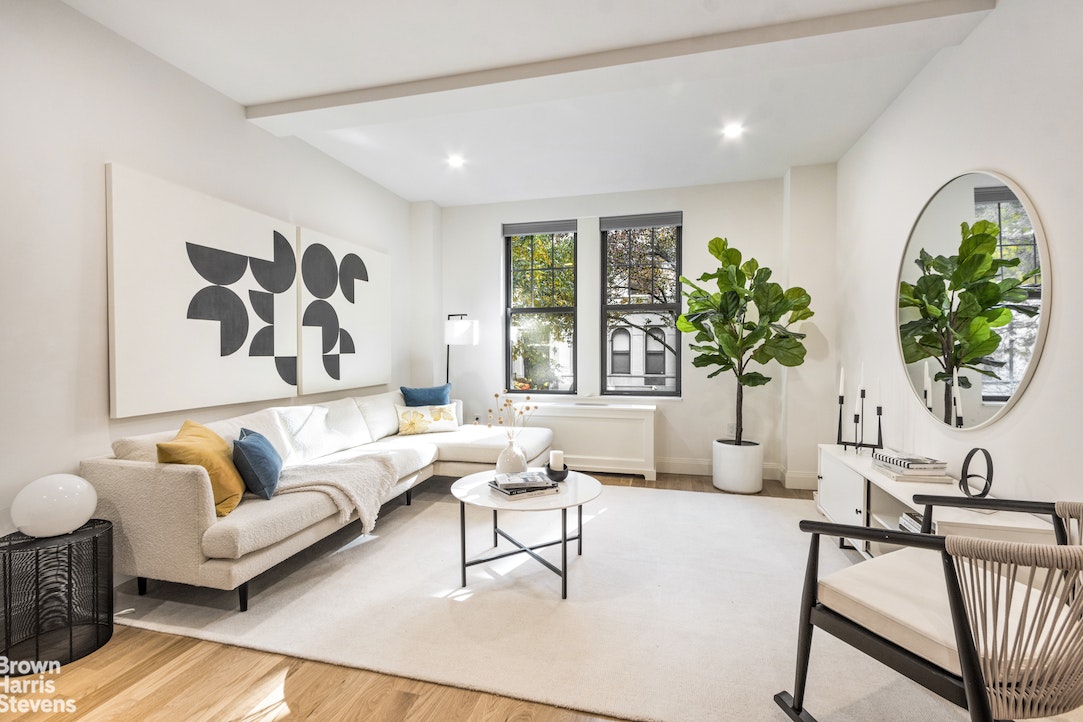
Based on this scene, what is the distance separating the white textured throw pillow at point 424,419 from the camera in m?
4.30

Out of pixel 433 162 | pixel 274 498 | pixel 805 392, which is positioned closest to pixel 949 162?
pixel 805 392

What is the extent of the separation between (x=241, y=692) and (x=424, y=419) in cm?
271

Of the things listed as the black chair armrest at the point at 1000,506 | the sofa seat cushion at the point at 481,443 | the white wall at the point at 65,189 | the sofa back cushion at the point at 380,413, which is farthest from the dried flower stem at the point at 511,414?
the black chair armrest at the point at 1000,506

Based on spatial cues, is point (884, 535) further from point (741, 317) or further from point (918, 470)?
point (741, 317)

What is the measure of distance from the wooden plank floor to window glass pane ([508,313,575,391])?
12.1 feet

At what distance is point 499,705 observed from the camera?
5.43ft

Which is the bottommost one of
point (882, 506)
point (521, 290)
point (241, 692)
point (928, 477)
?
point (241, 692)

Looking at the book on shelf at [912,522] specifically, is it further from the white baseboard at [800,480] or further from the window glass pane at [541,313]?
the window glass pane at [541,313]

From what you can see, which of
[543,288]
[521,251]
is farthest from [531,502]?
[521,251]

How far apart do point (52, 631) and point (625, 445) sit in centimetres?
389

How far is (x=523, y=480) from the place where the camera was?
2623mm

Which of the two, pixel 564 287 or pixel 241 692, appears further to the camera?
pixel 564 287

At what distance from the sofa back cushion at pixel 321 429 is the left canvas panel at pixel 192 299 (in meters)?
0.24

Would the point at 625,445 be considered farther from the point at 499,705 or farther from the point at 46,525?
the point at 46,525
